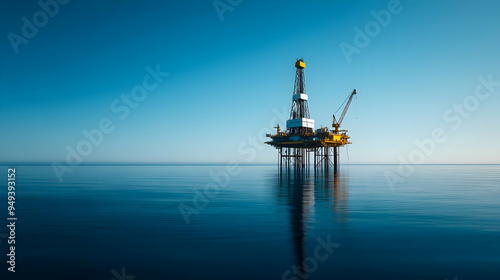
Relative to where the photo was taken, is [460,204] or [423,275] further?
[460,204]

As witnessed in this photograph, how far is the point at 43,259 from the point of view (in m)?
15.3

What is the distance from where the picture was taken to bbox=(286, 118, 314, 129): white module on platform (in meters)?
92.2

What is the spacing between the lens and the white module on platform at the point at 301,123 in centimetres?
9225

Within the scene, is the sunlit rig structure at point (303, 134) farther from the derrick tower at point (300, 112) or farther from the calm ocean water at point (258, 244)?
the calm ocean water at point (258, 244)

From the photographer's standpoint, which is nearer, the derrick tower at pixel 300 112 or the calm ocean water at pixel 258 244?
the calm ocean water at pixel 258 244

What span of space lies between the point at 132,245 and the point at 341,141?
8141cm

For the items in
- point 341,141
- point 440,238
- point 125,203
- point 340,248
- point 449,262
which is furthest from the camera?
point 341,141

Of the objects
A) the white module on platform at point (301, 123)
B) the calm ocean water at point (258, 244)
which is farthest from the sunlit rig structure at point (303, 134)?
the calm ocean water at point (258, 244)

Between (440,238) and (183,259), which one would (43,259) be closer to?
(183,259)

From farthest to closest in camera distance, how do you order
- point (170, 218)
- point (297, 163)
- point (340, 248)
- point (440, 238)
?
Answer: point (297, 163) → point (170, 218) → point (440, 238) → point (340, 248)

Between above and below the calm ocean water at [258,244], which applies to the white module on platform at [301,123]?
above

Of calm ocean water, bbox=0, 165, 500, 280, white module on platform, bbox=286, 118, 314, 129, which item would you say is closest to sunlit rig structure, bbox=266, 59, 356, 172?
white module on platform, bbox=286, 118, 314, 129

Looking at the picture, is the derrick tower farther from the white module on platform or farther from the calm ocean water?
the calm ocean water

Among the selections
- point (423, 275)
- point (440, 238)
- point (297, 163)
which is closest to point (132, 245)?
point (423, 275)
